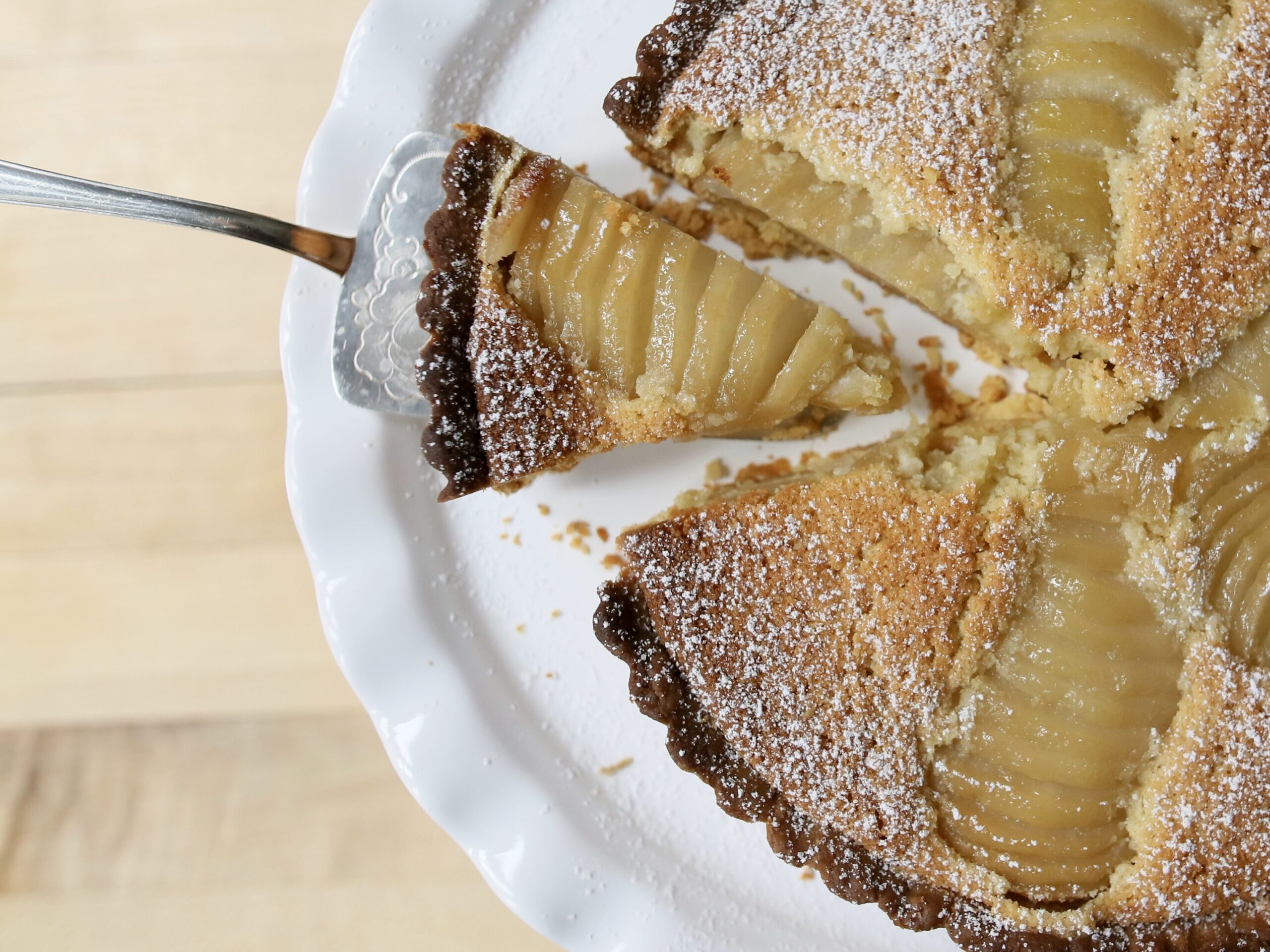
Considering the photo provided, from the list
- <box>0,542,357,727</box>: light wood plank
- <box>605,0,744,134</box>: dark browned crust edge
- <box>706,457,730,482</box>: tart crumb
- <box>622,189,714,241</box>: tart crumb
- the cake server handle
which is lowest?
<box>0,542,357,727</box>: light wood plank

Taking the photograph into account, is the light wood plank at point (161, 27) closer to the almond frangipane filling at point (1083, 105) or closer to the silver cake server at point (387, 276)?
the silver cake server at point (387, 276)

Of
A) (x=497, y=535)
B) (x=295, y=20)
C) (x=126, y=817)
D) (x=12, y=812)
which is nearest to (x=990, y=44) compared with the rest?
(x=497, y=535)

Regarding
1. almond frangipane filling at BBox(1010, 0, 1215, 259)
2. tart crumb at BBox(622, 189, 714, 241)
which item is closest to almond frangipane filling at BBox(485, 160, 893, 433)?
tart crumb at BBox(622, 189, 714, 241)

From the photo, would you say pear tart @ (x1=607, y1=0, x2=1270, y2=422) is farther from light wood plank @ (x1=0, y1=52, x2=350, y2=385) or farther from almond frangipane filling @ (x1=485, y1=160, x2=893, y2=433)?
light wood plank @ (x1=0, y1=52, x2=350, y2=385)

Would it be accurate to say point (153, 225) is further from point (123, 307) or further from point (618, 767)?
point (618, 767)

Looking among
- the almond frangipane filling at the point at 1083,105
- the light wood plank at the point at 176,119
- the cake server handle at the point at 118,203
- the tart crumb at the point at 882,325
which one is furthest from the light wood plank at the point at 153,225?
the almond frangipane filling at the point at 1083,105

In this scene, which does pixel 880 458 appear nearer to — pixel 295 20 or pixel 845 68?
pixel 845 68
